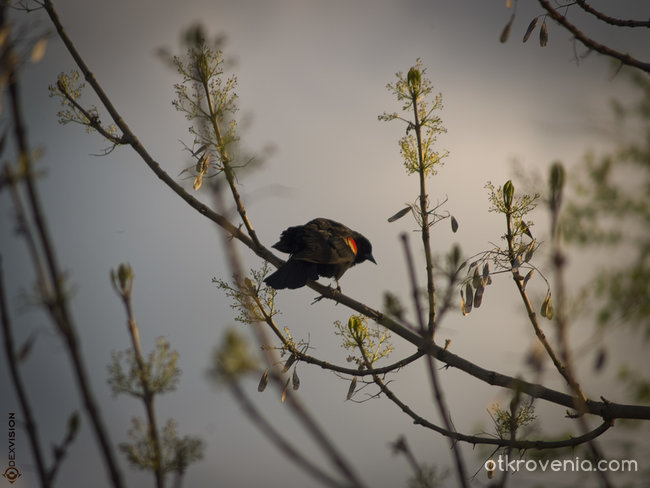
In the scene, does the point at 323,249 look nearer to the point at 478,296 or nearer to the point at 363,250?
the point at 363,250

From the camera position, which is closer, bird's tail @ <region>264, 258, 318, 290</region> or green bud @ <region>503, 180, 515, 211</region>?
green bud @ <region>503, 180, 515, 211</region>

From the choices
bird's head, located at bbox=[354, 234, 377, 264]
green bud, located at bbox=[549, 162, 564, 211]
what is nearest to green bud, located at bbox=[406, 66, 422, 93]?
green bud, located at bbox=[549, 162, 564, 211]

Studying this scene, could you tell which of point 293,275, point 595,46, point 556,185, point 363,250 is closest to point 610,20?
point 595,46

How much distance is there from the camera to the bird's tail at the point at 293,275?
429 cm

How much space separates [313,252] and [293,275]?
1.19ft

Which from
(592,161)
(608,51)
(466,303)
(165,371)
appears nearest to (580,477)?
(466,303)

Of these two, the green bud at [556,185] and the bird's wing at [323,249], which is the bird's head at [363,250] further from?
the green bud at [556,185]

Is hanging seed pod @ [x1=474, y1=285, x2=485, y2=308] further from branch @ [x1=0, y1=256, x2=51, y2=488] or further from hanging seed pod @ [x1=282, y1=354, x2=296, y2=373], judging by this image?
branch @ [x1=0, y1=256, x2=51, y2=488]

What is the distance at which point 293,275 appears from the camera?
172 inches

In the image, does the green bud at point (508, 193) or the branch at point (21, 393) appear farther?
the green bud at point (508, 193)

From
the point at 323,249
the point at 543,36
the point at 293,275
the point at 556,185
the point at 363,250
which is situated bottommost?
the point at 556,185

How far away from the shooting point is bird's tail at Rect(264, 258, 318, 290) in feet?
14.1

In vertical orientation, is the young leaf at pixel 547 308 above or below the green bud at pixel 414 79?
below

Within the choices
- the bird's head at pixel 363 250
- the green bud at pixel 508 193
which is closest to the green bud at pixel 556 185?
the green bud at pixel 508 193
